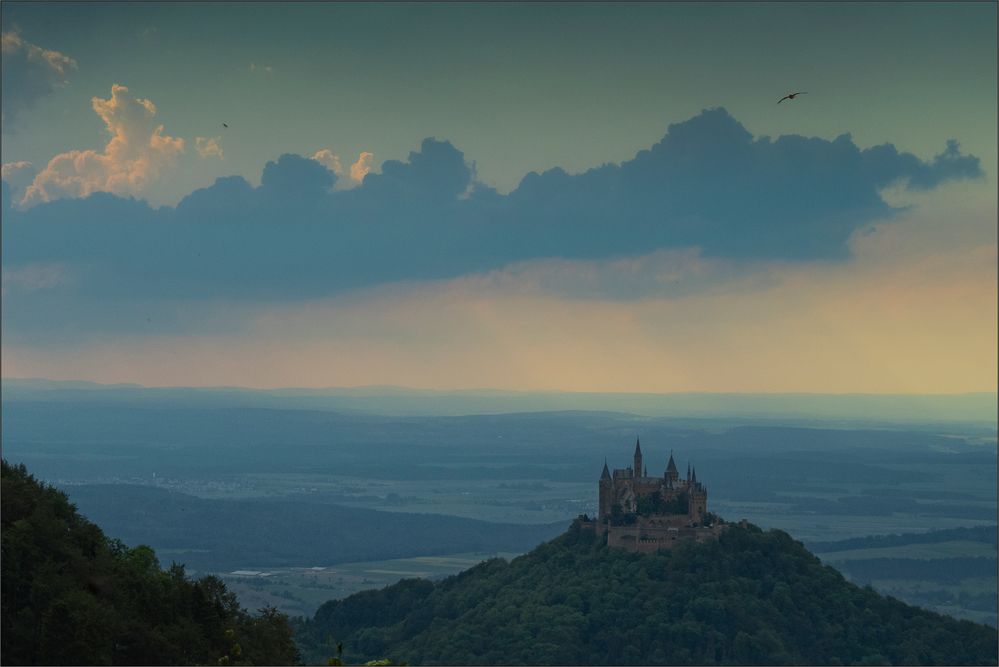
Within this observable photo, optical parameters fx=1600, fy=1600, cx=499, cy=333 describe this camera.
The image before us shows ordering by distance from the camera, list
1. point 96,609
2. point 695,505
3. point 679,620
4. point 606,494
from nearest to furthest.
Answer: point 96,609 → point 679,620 → point 695,505 → point 606,494

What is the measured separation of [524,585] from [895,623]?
72.1 ft

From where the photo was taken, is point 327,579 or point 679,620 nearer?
point 679,620

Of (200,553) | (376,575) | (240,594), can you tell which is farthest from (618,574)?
(200,553)

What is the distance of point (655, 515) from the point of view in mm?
96750

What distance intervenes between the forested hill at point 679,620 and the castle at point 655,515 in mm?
1059

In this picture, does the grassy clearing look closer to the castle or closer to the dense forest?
the castle

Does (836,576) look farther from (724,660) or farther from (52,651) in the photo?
(52,651)

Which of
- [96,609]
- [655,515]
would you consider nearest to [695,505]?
[655,515]

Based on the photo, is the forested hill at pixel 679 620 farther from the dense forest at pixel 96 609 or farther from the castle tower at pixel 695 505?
the dense forest at pixel 96 609

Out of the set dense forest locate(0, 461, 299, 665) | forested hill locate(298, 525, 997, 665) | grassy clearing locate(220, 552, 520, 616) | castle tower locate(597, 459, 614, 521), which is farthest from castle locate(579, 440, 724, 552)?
dense forest locate(0, 461, 299, 665)

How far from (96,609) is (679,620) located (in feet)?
192

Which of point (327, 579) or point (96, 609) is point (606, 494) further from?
point (327, 579)

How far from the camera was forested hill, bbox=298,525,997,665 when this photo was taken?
3506 inches

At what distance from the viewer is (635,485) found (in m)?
97.6
